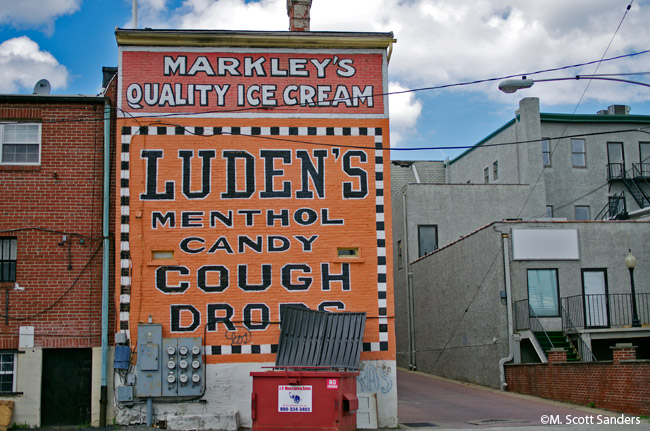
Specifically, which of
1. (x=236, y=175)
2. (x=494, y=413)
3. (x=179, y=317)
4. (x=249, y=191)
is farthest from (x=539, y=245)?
(x=179, y=317)

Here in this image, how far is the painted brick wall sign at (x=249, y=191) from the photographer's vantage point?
1716 centimetres

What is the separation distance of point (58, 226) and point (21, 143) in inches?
89.0

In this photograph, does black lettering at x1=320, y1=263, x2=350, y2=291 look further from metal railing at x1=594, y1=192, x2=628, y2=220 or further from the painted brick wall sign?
metal railing at x1=594, y1=192, x2=628, y2=220

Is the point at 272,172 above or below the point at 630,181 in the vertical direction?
below

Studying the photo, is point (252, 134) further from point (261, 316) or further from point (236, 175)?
point (261, 316)

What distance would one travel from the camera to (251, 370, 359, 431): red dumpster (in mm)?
13648

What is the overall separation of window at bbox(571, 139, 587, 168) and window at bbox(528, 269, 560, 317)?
13.4 meters

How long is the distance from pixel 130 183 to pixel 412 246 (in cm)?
1892

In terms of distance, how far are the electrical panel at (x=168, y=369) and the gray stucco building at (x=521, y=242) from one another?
11.7 meters

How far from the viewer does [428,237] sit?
34.1 m

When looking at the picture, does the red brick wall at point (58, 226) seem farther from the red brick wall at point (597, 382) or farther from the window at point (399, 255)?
the window at point (399, 255)

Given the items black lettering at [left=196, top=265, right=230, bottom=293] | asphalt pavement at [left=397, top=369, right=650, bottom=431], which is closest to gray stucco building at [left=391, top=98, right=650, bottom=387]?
asphalt pavement at [left=397, top=369, right=650, bottom=431]

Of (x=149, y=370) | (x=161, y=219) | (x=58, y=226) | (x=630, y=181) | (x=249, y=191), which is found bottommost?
(x=149, y=370)

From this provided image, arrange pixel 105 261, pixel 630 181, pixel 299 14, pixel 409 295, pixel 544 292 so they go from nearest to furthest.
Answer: pixel 105 261 → pixel 299 14 → pixel 544 292 → pixel 409 295 → pixel 630 181
